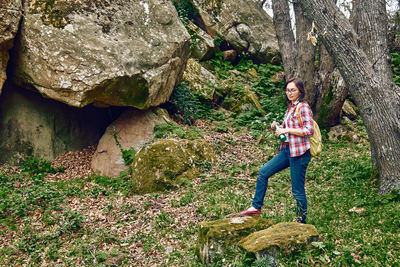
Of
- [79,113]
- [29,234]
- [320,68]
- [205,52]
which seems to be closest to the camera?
[29,234]

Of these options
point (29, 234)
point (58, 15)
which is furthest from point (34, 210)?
point (58, 15)

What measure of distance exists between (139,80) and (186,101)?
2.58 m

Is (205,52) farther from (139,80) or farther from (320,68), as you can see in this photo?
(139,80)

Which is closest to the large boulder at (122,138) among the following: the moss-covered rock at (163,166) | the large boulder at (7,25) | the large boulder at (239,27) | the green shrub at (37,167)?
the moss-covered rock at (163,166)

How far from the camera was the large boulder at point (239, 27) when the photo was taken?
14375mm

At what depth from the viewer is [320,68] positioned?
32.2 feet

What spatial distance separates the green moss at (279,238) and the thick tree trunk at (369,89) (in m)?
2.50

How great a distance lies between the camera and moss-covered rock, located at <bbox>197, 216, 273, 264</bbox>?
409cm

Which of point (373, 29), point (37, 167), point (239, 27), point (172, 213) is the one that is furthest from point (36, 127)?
point (239, 27)

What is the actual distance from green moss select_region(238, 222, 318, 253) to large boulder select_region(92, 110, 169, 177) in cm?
485

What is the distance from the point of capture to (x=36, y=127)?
8.24 metres

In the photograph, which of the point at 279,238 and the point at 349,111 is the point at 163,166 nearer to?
the point at 279,238

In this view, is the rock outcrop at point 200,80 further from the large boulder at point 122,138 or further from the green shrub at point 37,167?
the green shrub at point 37,167

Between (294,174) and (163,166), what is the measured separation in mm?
3491
